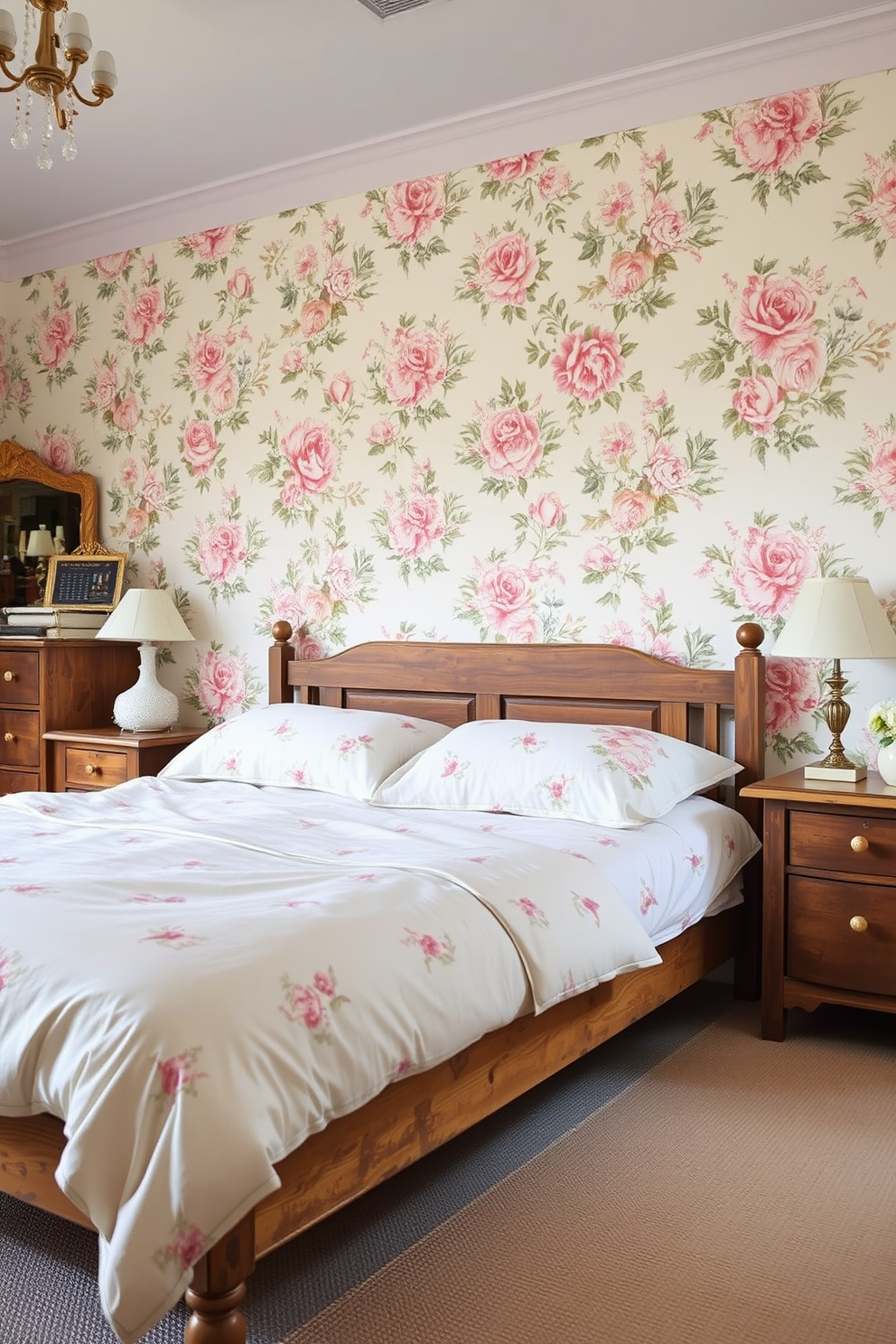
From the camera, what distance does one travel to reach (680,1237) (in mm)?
1855

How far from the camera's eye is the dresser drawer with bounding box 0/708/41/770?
4023 mm

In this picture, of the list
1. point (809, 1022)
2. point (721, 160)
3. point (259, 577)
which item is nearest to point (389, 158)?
point (721, 160)

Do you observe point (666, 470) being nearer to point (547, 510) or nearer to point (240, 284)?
point (547, 510)

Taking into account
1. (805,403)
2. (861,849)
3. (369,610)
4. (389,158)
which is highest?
(389,158)

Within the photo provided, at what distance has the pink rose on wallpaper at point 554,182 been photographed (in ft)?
11.0

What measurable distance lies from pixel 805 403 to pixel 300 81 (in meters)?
1.63

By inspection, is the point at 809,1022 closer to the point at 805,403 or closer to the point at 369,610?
the point at 805,403

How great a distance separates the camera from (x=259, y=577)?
13.2 feet

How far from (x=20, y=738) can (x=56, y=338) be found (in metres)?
1.60

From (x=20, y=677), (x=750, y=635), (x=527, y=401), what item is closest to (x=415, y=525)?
(x=527, y=401)

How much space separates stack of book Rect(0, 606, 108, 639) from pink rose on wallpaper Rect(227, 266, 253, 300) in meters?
1.24

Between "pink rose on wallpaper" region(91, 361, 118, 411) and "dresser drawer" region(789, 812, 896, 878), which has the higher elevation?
"pink rose on wallpaper" region(91, 361, 118, 411)

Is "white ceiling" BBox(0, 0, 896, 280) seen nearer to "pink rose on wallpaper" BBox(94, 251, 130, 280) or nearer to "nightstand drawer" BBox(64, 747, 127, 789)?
"pink rose on wallpaper" BBox(94, 251, 130, 280)

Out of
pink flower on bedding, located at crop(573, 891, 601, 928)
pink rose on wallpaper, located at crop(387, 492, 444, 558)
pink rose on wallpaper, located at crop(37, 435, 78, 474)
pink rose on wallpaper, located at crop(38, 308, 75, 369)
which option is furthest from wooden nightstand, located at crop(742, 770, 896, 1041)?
pink rose on wallpaper, located at crop(38, 308, 75, 369)
